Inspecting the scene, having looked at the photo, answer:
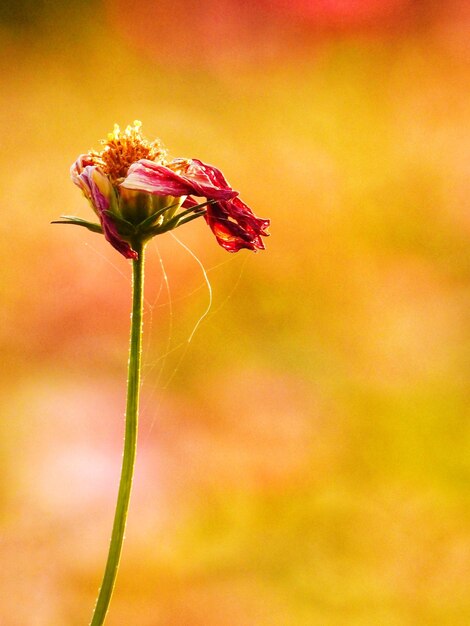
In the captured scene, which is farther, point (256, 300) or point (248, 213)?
point (256, 300)

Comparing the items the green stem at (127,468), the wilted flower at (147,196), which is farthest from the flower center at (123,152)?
the green stem at (127,468)

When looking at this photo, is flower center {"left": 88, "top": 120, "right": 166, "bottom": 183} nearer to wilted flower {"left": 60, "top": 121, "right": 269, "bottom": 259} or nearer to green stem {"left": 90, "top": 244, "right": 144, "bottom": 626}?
wilted flower {"left": 60, "top": 121, "right": 269, "bottom": 259}

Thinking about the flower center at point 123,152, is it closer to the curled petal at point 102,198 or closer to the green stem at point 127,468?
the curled petal at point 102,198

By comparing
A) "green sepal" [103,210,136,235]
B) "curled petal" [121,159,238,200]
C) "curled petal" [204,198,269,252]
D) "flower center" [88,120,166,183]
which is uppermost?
"flower center" [88,120,166,183]

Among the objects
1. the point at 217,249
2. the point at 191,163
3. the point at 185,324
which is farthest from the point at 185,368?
the point at 191,163

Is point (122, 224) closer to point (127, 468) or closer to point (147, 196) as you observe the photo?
point (147, 196)

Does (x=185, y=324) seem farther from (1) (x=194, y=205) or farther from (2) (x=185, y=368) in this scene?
(1) (x=194, y=205)

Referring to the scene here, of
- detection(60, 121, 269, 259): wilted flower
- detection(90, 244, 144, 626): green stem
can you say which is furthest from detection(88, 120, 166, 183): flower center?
detection(90, 244, 144, 626): green stem
